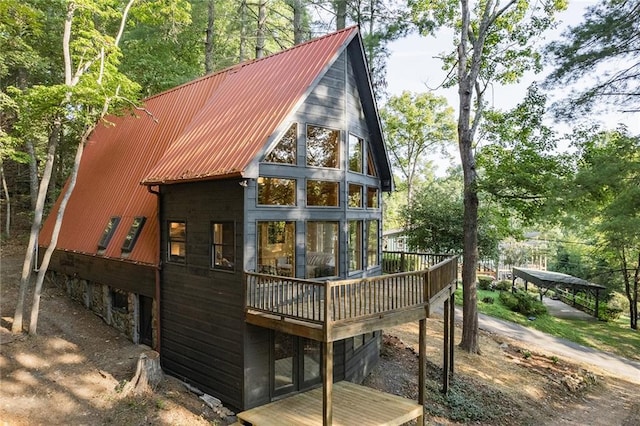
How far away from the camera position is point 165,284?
10.6m

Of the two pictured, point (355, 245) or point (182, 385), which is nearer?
point (182, 385)

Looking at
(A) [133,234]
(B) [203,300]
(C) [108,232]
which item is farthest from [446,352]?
(C) [108,232]

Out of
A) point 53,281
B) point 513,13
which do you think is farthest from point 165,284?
point 513,13

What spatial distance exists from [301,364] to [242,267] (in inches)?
118

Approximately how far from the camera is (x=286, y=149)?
9.31 m

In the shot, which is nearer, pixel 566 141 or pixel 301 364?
pixel 301 364

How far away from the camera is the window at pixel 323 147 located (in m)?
9.80

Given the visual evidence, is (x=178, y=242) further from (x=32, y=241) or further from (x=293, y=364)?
(x=32, y=241)

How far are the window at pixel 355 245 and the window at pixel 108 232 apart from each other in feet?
26.4

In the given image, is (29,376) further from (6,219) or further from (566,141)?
(6,219)

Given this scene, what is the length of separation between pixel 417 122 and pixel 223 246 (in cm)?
2453

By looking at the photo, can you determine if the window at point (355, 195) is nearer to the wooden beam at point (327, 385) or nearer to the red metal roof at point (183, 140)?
the red metal roof at point (183, 140)

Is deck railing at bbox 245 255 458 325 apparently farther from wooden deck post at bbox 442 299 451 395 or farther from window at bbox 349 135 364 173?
window at bbox 349 135 364 173

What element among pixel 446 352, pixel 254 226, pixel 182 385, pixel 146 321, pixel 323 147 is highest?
pixel 323 147
